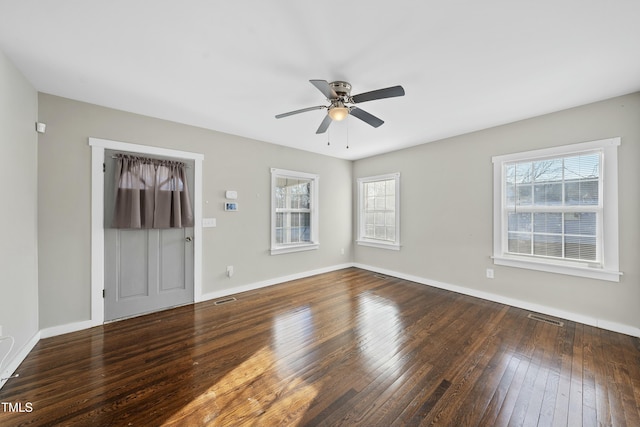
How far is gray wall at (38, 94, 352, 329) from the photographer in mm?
2545

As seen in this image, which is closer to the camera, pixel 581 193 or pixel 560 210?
pixel 581 193

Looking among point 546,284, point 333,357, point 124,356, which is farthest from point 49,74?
point 546,284

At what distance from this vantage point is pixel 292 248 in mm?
4547

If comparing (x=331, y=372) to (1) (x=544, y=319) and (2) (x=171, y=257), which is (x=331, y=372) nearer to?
(2) (x=171, y=257)

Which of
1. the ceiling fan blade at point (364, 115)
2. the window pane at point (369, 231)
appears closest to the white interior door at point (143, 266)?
the ceiling fan blade at point (364, 115)

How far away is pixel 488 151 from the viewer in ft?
11.6

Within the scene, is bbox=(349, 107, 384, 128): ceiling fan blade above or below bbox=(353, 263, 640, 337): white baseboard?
above

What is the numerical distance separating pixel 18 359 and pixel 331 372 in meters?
2.60

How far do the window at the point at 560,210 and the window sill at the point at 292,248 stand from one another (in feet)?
9.75

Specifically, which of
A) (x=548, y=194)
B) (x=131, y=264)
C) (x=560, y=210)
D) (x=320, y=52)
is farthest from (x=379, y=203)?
(x=131, y=264)

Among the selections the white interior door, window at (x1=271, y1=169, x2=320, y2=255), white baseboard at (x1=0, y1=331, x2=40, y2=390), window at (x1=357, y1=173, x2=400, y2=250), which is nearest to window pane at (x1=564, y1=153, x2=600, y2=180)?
window at (x1=357, y1=173, x2=400, y2=250)

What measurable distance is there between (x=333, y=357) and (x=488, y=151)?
345 cm

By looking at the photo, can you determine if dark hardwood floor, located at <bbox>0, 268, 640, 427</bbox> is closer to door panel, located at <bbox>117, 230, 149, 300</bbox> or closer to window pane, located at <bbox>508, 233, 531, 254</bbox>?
door panel, located at <bbox>117, 230, 149, 300</bbox>

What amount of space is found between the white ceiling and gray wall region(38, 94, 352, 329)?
29 cm
